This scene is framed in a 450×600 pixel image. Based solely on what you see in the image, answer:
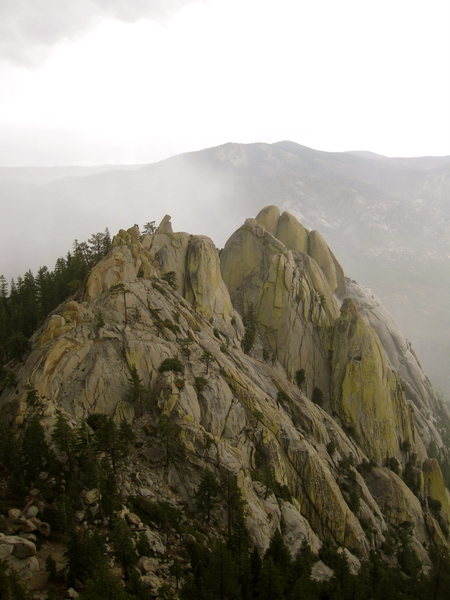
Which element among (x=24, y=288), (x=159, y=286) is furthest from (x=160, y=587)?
(x=24, y=288)

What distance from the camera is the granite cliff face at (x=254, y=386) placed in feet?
163

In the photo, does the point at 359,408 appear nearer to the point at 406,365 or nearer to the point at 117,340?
the point at 406,365

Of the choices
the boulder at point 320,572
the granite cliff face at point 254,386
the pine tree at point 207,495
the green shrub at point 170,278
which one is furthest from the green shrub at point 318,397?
the pine tree at point 207,495

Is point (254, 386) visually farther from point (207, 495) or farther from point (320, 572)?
point (320, 572)

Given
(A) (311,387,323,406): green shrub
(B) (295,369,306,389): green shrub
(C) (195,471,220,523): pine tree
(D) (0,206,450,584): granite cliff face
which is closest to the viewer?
(C) (195,471,220,523): pine tree

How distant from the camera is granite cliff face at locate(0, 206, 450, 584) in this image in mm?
49778

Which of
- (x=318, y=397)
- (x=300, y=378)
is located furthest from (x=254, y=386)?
(x=318, y=397)

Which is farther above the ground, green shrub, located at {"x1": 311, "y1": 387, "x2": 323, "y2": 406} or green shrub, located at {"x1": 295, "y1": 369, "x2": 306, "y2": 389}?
green shrub, located at {"x1": 295, "y1": 369, "x2": 306, "y2": 389}

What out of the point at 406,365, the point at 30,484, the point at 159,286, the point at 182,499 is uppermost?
the point at 159,286

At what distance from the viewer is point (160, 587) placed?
31500 millimetres

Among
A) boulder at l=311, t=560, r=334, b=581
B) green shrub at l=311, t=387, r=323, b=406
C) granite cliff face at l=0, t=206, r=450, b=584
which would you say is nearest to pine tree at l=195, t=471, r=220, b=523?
granite cliff face at l=0, t=206, r=450, b=584

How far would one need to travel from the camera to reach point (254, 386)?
220 feet

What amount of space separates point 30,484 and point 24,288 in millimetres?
60887

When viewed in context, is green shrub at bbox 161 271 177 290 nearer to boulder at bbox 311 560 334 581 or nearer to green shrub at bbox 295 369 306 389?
green shrub at bbox 295 369 306 389
